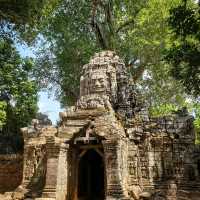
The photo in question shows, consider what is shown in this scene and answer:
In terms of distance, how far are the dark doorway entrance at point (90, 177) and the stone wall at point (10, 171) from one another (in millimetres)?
5126

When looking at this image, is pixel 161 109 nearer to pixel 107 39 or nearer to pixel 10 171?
pixel 107 39

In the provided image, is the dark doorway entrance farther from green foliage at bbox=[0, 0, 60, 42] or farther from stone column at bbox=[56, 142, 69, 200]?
green foliage at bbox=[0, 0, 60, 42]

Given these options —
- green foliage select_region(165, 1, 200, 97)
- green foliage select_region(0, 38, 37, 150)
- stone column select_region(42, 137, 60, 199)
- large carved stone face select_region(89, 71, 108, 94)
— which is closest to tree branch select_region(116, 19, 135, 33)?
green foliage select_region(0, 38, 37, 150)

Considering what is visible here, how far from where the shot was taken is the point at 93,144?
13938 mm

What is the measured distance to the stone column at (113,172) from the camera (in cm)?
1257

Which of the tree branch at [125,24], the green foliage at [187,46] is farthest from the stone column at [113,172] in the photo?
the tree branch at [125,24]

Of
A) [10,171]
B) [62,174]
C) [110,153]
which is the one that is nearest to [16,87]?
[10,171]

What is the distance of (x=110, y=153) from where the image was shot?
13180 mm

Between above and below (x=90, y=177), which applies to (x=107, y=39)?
above

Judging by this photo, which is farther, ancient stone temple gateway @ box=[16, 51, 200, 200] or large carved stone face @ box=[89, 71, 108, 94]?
large carved stone face @ box=[89, 71, 108, 94]

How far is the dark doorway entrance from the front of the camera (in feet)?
50.1

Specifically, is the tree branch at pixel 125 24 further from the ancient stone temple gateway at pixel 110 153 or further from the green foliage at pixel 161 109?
the ancient stone temple gateway at pixel 110 153

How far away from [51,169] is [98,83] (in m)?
6.33

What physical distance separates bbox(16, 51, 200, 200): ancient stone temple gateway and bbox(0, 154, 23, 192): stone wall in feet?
8.77
